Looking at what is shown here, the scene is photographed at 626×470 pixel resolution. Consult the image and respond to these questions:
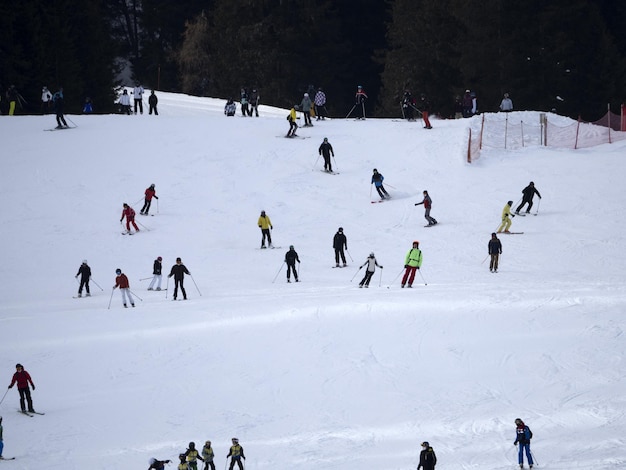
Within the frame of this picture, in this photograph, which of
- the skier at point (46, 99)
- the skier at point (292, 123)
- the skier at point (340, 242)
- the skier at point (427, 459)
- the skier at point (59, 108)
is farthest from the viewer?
the skier at point (46, 99)

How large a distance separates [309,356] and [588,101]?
44217 mm

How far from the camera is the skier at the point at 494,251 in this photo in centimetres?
2784

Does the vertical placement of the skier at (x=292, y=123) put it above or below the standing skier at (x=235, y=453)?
above

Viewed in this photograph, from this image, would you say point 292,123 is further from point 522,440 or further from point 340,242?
point 522,440

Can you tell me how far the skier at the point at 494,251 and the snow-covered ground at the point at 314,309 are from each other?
235mm

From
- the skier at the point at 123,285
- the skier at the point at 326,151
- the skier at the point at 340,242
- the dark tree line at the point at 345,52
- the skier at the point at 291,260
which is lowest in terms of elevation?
the skier at the point at 123,285

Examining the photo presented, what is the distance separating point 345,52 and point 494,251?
45.7 meters

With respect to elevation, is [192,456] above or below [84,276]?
below

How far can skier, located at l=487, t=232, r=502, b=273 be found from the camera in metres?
27.8

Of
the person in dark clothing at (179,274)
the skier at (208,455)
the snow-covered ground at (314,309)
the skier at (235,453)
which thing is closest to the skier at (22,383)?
the snow-covered ground at (314,309)

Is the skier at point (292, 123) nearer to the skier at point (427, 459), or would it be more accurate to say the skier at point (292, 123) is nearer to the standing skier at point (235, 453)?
the standing skier at point (235, 453)

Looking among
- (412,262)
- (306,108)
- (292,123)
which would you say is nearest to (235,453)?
(412,262)

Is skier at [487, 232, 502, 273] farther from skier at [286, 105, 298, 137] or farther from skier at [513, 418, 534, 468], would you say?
skier at [286, 105, 298, 137]

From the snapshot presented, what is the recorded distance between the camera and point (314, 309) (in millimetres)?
24859
